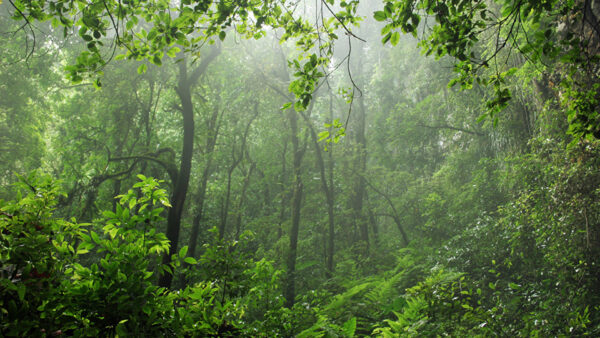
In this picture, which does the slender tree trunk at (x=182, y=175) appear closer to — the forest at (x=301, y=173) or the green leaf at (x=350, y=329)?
the forest at (x=301, y=173)

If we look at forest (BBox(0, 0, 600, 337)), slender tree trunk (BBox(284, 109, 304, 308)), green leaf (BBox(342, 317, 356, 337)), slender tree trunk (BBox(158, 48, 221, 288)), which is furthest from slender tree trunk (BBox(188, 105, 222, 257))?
green leaf (BBox(342, 317, 356, 337))

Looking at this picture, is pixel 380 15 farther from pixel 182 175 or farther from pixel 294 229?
pixel 294 229

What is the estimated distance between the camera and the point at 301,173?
12273 millimetres

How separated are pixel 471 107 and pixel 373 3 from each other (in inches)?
442

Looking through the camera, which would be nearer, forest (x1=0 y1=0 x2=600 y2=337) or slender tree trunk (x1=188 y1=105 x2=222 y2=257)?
forest (x1=0 y1=0 x2=600 y2=337)

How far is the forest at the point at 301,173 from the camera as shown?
84.8 inches

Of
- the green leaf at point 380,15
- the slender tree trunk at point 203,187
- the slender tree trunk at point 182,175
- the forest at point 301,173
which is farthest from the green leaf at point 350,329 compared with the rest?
the slender tree trunk at point 203,187

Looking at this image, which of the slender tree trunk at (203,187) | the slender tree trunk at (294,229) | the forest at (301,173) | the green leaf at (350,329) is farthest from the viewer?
the slender tree trunk at (203,187)

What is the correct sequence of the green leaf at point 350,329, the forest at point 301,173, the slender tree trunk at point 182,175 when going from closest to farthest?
the forest at point 301,173
the green leaf at point 350,329
the slender tree trunk at point 182,175

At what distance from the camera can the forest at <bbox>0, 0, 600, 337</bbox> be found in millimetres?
2154

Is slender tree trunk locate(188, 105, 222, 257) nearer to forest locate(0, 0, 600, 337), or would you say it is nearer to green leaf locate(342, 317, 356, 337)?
forest locate(0, 0, 600, 337)

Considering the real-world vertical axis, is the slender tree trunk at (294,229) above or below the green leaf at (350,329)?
above

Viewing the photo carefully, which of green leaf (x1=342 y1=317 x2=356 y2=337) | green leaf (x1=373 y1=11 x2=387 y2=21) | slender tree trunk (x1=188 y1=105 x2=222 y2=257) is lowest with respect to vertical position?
green leaf (x1=342 y1=317 x2=356 y2=337)

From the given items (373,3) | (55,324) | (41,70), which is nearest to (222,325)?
(55,324)
